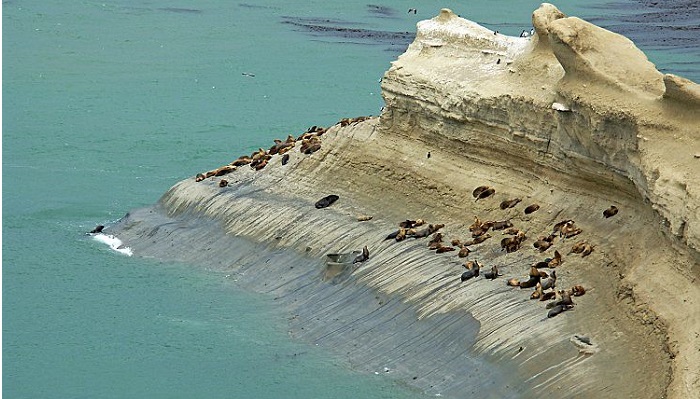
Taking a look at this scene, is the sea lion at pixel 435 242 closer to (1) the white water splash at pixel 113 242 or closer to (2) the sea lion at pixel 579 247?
(2) the sea lion at pixel 579 247

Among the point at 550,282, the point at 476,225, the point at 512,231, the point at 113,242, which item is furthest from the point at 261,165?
the point at 550,282

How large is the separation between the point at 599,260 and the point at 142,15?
28748 mm

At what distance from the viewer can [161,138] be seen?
27.5 m

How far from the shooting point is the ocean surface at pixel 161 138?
47.8 feet

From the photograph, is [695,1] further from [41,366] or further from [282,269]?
[41,366]

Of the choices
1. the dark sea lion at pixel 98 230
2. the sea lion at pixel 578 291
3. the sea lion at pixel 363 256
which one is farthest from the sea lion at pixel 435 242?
the dark sea lion at pixel 98 230

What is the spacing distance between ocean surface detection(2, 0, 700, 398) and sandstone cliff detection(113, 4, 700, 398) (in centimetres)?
74

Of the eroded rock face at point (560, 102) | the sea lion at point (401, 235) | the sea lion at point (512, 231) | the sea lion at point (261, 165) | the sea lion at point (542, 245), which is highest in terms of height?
the eroded rock face at point (560, 102)

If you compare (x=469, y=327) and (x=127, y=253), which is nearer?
(x=469, y=327)

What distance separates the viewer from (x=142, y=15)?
4034 centimetres

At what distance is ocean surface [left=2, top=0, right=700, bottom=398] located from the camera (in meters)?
14.6

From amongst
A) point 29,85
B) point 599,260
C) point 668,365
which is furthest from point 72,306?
point 29,85

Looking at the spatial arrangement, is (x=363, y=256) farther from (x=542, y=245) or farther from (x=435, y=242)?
(x=542, y=245)

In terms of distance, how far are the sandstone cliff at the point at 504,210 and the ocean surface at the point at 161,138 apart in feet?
2.42
